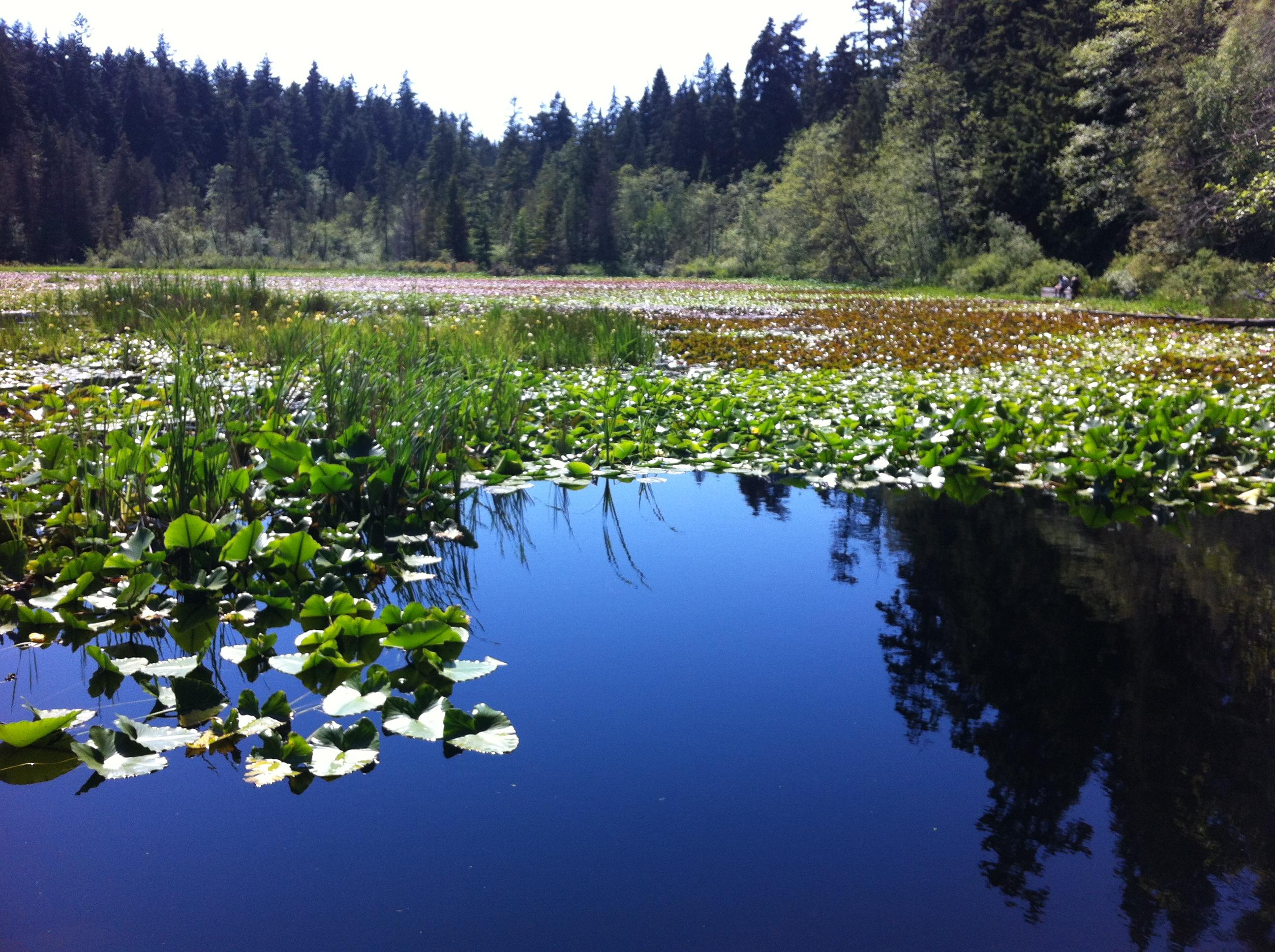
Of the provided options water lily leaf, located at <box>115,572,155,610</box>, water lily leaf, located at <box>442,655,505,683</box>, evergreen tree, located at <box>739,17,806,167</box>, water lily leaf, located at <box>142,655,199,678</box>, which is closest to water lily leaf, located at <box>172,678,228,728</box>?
water lily leaf, located at <box>142,655,199,678</box>

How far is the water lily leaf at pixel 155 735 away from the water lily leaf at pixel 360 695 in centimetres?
32

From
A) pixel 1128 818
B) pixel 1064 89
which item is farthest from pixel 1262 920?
pixel 1064 89

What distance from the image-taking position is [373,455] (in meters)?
3.85

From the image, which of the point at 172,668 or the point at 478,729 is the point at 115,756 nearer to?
the point at 172,668

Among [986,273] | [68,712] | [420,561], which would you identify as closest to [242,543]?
[420,561]

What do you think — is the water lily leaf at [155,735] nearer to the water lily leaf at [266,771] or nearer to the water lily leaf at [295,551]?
the water lily leaf at [266,771]

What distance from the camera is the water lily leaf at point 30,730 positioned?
2.08m

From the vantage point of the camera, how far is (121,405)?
5.19 metres

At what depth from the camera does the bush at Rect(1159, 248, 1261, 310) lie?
55.4 feet

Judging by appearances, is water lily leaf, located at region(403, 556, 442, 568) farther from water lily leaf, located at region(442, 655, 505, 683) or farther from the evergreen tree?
the evergreen tree

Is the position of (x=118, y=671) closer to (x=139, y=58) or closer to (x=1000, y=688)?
(x=1000, y=688)

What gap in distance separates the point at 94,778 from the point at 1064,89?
28.3 metres

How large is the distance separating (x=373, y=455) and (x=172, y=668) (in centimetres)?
148

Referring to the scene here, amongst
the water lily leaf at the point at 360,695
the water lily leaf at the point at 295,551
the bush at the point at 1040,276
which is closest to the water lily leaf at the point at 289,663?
the water lily leaf at the point at 360,695
